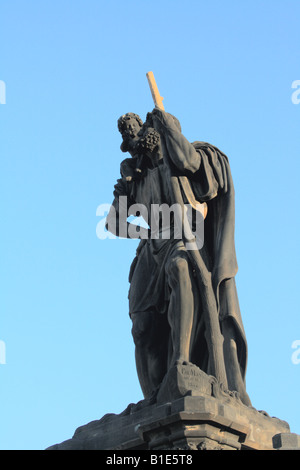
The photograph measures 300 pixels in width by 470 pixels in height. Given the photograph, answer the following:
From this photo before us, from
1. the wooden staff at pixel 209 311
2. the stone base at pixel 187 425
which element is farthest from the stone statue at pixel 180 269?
the stone base at pixel 187 425

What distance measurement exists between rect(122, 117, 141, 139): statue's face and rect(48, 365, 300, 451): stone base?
4005 millimetres

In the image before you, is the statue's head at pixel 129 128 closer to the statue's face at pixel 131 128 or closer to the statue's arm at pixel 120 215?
the statue's face at pixel 131 128

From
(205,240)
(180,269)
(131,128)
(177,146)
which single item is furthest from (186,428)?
(131,128)

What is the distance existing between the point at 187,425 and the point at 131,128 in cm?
495

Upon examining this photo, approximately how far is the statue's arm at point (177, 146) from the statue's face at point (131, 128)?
92cm

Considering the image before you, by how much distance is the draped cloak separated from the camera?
37.5ft

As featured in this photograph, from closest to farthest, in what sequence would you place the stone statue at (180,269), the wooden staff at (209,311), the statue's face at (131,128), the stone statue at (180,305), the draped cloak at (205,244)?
the stone statue at (180,305), the wooden staff at (209,311), the stone statue at (180,269), the draped cloak at (205,244), the statue's face at (131,128)

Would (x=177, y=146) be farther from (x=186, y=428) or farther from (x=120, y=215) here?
(x=186, y=428)

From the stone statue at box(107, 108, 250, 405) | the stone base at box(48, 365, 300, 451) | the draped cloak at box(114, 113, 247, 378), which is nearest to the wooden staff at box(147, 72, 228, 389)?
the stone statue at box(107, 108, 250, 405)

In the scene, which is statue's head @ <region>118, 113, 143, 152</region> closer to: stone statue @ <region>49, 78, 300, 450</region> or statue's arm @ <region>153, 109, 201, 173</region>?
stone statue @ <region>49, 78, 300, 450</region>

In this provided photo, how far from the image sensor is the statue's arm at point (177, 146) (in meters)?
11.8

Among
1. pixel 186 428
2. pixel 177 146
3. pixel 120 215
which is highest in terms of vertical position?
pixel 177 146

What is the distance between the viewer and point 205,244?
11.9 metres
